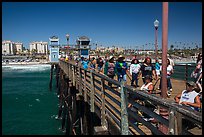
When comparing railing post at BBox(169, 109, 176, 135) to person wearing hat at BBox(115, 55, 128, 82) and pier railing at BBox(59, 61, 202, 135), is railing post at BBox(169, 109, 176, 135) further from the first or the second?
person wearing hat at BBox(115, 55, 128, 82)

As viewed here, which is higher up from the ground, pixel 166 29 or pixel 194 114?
pixel 166 29

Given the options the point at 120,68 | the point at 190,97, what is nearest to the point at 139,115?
the point at 190,97

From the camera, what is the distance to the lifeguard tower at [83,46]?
46250 millimetres

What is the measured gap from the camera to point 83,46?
154 ft

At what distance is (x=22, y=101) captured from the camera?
907 inches

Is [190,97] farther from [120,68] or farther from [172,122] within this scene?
[120,68]

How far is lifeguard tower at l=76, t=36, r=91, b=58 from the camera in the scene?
4625cm

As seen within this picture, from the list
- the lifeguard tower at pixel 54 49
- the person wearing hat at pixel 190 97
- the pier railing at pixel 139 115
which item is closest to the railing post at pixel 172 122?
the pier railing at pixel 139 115

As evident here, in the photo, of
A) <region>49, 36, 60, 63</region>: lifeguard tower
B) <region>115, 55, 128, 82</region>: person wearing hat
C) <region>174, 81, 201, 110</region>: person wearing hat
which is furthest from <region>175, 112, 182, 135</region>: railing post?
<region>49, 36, 60, 63</region>: lifeguard tower

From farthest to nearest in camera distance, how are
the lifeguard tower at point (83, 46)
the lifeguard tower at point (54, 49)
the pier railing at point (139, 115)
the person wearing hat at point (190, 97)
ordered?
the lifeguard tower at point (83, 46), the lifeguard tower at point (54, 49), the person wearing hat at point (190, 97), the pier railing at point (139, 115)

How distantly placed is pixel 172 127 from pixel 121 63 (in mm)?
6322

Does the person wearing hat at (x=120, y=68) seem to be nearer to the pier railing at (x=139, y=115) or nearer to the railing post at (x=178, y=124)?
the pier railing at (x=139, y=115)

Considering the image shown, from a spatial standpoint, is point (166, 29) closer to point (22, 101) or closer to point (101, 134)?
point (101, 134)

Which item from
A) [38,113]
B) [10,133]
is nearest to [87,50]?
[38,113]
